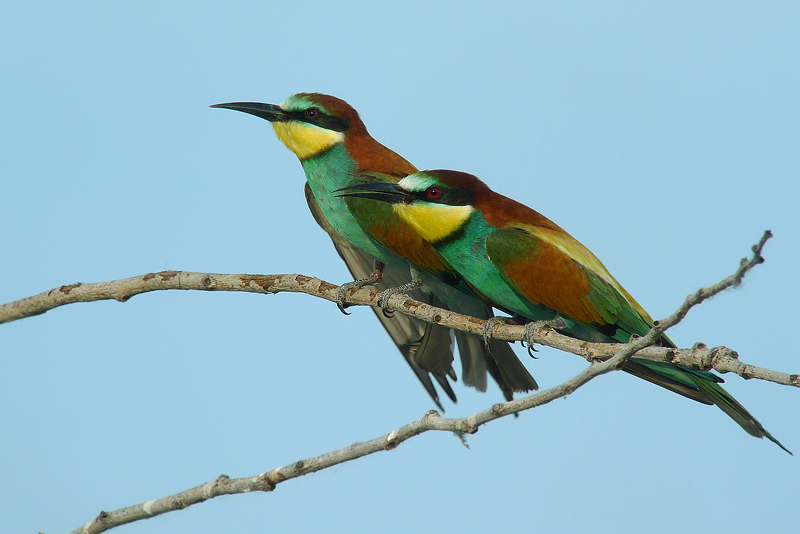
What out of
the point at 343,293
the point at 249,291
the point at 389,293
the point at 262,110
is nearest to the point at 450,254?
the point at 389,293

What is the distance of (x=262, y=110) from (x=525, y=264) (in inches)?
62.6

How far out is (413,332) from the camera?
384 cm

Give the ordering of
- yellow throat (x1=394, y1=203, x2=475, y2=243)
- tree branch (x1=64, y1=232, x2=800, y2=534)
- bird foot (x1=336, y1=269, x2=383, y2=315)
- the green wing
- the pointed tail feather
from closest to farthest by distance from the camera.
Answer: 1. tree branch (x1=64, y1=232, x2=800, y2=534)
2. the pointed tail feather
3. the green wing
4. yellow throat (x1=394, y1=203, x2=475, y2=243)
5. bird foot (x1=336, y1=269, x2=383, y2=315)

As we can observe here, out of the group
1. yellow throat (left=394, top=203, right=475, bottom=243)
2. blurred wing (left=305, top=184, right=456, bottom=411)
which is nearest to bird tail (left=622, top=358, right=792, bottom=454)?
yellow throat (left=394, top=203, right=475, bottom=243)

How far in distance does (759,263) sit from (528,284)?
1434 millimetres

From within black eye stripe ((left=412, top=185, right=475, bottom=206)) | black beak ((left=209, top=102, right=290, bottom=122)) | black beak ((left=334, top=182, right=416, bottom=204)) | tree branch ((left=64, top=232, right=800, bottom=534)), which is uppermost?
black beak ((left=209, top=102, right=290, bottom=122))

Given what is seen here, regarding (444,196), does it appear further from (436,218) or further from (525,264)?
(525,264)

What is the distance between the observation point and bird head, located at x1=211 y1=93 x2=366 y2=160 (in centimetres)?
354

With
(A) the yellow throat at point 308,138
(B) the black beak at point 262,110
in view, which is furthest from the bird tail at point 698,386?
(B) the black beak at point 262,110

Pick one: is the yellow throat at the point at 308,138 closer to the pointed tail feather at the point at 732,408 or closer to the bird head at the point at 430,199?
the bird head at the point at 430,199

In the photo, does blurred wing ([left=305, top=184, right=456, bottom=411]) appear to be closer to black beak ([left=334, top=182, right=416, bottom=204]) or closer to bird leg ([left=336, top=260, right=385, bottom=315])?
bird leg ([left=336, top=260, right=385, bottom=315])

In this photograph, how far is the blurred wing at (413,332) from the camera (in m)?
3.67

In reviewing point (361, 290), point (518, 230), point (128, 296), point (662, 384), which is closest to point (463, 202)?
point (518, 230)

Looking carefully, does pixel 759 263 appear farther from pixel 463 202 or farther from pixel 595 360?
pixel 463 202
